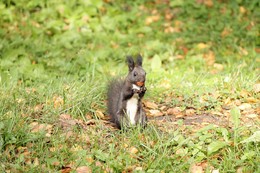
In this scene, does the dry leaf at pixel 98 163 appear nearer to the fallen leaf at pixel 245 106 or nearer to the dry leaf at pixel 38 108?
the dry leaf at pixel 38 108

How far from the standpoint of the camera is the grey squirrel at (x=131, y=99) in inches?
195

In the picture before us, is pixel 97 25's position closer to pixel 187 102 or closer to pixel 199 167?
pixel 187 102

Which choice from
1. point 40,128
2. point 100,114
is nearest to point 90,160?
point 40,128

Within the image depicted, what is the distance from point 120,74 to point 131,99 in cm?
172

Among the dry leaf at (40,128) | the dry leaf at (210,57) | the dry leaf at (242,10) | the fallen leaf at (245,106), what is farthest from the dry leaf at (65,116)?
the dry leaf at (242,10)

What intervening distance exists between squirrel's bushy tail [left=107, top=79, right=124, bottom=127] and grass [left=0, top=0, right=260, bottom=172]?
0.13 m

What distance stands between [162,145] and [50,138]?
3.48ft

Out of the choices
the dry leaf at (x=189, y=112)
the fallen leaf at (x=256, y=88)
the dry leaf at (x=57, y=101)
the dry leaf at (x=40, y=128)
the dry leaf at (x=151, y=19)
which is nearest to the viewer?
the dry leaf at (x=40, y=128)

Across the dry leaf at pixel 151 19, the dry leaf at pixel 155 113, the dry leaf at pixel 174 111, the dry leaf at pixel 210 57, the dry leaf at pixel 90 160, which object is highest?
the dry leaf at pixel 151 19

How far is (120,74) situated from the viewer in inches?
266

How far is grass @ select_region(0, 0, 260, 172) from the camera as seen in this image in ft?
15.5

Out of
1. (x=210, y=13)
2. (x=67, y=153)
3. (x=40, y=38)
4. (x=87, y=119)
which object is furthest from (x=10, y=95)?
(x=210, y=13)

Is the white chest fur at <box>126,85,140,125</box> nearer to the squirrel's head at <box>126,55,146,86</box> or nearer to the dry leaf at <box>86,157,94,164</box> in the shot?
the squirrel's head at <box>126,55,146,86</box>

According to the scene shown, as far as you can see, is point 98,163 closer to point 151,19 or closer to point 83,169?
point 83,169
